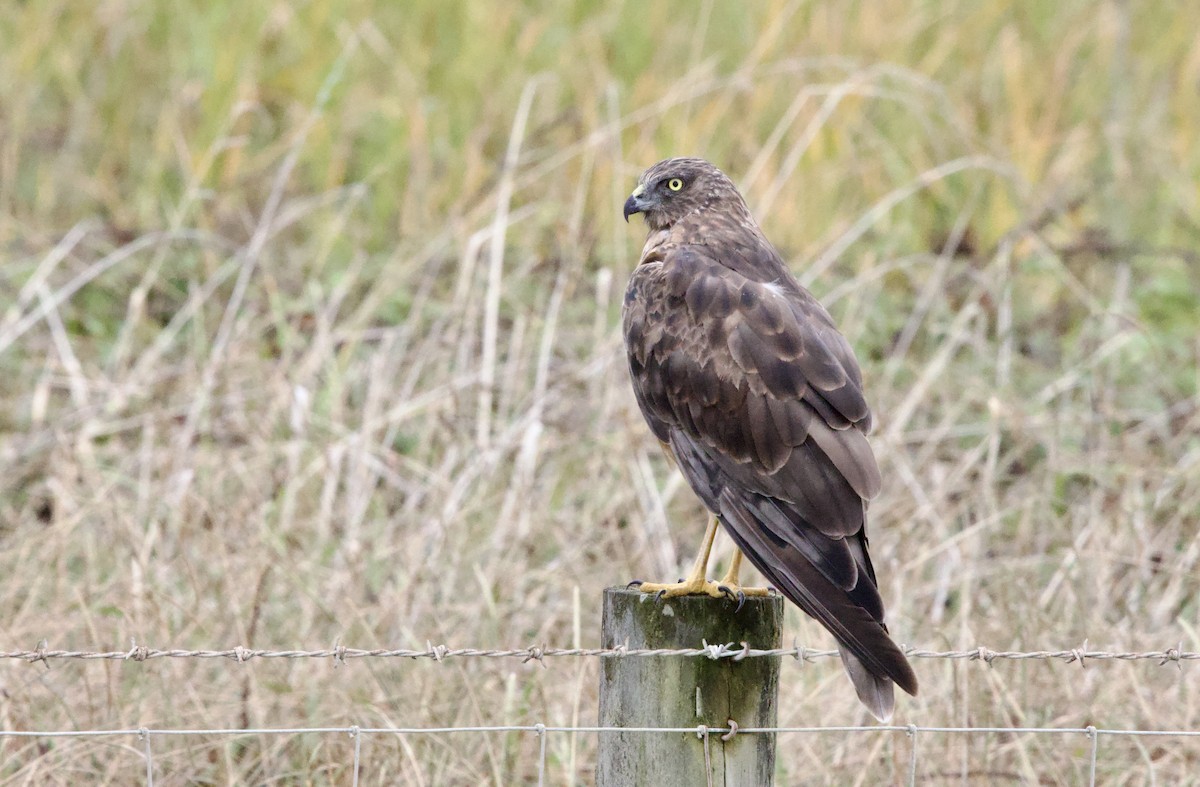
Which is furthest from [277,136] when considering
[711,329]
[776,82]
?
[711,329]

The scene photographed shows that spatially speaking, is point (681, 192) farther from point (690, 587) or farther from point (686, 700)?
point (686, 700)

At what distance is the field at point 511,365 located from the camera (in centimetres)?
381

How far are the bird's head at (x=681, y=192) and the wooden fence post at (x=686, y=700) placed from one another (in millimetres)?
1452

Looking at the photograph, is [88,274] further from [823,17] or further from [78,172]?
[823,17]

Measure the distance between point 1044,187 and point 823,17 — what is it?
54.9 inches

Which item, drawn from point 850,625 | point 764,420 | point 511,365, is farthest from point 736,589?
point 511,365

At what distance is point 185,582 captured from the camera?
4426 mm

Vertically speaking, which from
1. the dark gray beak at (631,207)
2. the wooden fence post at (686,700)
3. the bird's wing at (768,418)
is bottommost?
the wooden fence post at (686,700)

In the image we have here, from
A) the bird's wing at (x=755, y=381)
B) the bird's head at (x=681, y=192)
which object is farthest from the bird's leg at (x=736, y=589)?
the bird's head at (x=681, y=192)

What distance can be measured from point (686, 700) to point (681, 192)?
64.7 inches

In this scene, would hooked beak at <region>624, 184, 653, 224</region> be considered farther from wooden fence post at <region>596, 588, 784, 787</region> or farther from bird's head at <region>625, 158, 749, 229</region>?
wooden fence post at <region>596, 588, 784, 787</region>

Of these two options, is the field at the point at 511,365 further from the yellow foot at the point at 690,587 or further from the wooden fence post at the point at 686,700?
the wooden fence post at the point at 686,700

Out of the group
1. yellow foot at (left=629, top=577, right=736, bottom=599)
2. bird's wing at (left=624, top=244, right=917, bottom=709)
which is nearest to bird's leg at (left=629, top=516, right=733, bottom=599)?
yellow foot at (left=629, top=577, right=736, bottom=599)

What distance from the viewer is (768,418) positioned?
3182 mm
